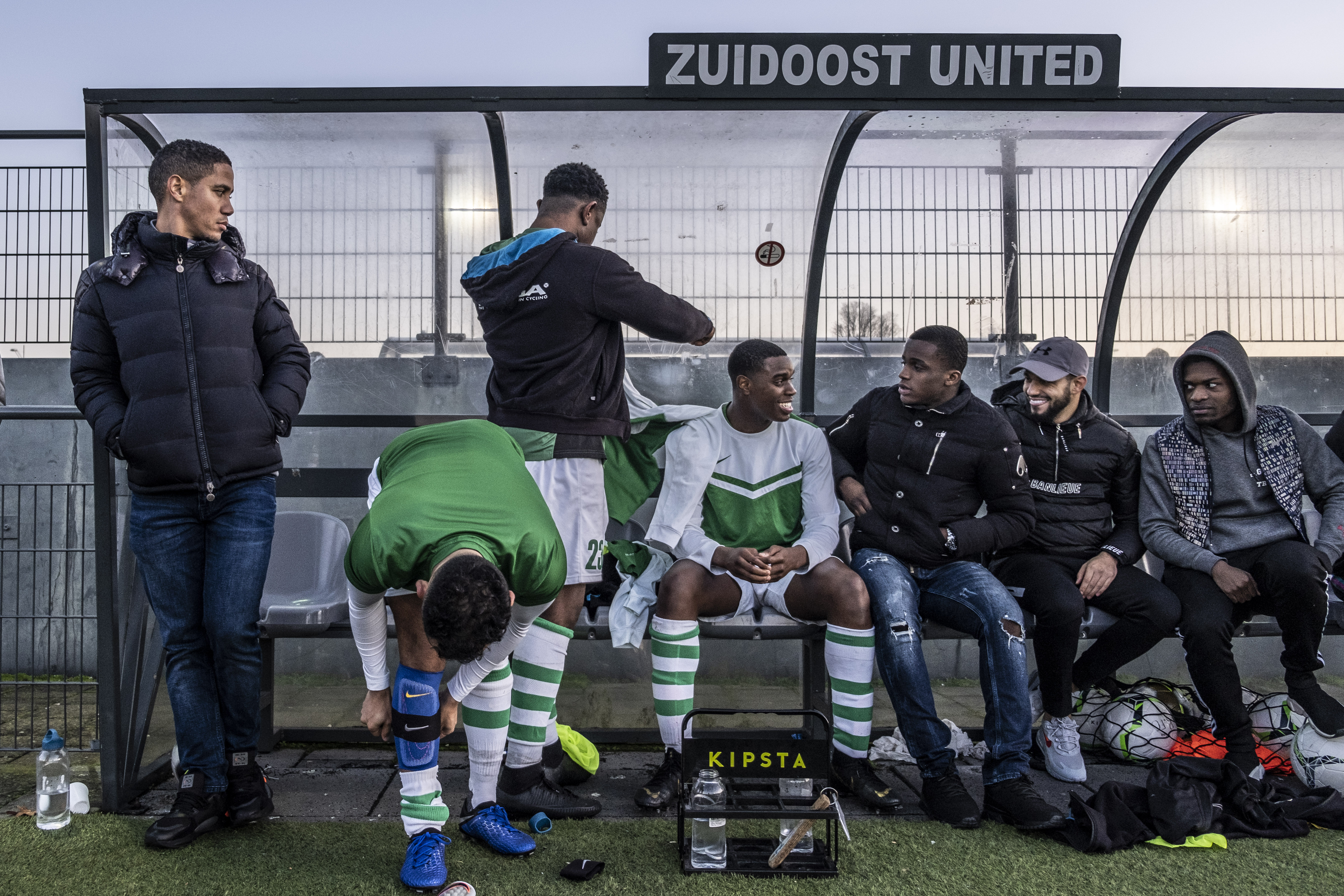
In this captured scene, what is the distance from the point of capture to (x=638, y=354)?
13.8 feet

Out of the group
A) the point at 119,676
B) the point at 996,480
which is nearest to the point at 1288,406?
the point at 996,480

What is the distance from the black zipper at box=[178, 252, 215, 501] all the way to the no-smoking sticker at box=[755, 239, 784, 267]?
2320mm

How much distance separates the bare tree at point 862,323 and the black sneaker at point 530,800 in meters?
2.35

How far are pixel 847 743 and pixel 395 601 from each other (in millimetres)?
1514

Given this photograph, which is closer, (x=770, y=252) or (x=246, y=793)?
(x=246, y=793)

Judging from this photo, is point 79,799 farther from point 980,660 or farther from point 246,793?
point 980,660

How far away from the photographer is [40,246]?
398 centimetres

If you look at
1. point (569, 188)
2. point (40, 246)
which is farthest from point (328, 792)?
point (40, 246)

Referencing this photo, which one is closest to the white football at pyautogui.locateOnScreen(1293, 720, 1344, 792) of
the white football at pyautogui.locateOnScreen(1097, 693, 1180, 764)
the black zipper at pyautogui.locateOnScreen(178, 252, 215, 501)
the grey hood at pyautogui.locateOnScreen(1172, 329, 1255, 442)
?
the white football at pyautogui.locateOnScreen(1097, 693, 1180, 764)

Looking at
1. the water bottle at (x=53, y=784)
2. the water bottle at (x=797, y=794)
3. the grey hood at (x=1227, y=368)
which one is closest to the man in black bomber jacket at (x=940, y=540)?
the water bottle at (x=797, y=794)

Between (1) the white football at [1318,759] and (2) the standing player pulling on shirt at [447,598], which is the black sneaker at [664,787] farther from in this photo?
(1) the white football at [1318,759]

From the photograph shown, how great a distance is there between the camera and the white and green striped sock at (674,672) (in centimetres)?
300

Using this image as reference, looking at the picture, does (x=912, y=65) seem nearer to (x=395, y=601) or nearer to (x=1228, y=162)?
(x=1228, y=162)

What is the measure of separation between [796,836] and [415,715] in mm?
1030
